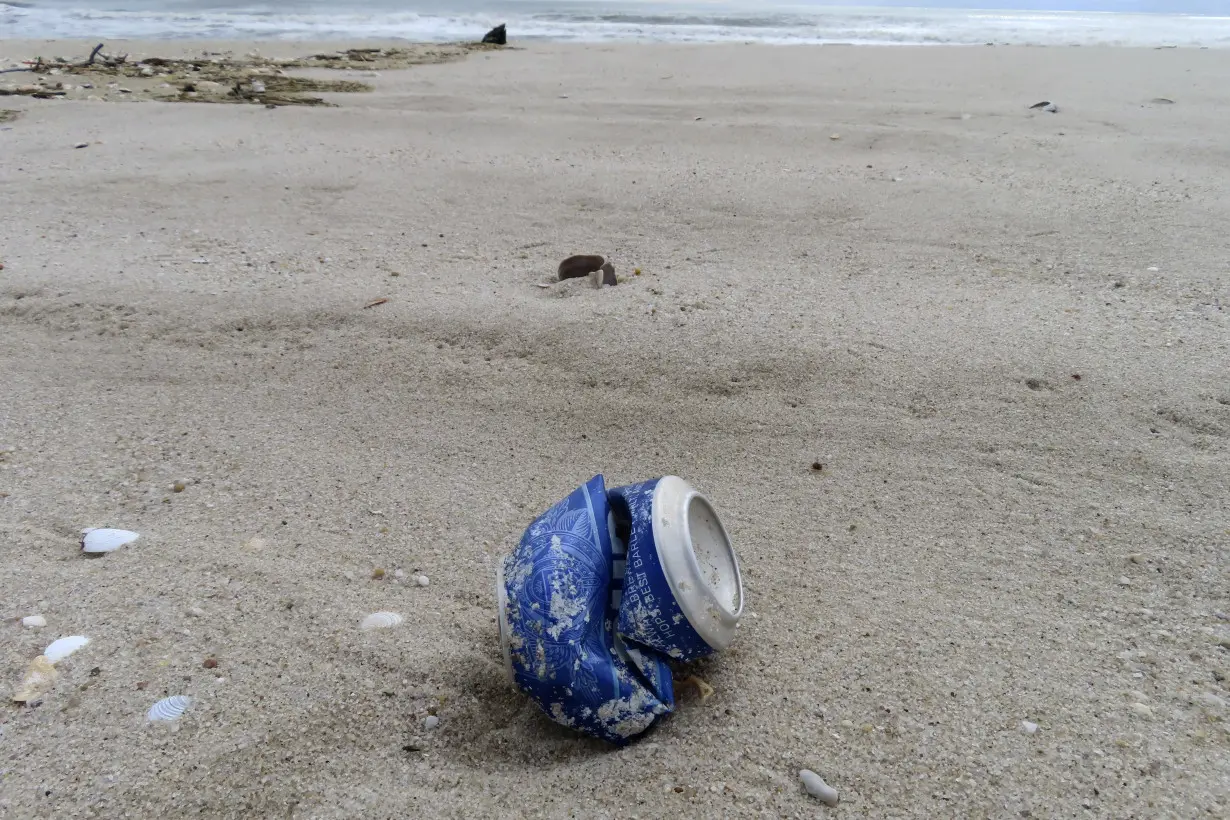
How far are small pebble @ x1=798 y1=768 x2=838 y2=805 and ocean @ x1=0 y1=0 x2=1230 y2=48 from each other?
10.1m

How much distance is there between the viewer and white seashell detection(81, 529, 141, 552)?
2.09 metres

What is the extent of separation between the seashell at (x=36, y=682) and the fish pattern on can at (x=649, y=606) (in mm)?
1117

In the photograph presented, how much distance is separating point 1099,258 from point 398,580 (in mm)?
3021

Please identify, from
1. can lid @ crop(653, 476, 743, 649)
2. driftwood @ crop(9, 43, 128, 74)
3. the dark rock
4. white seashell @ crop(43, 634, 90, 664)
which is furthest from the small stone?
the dark rock

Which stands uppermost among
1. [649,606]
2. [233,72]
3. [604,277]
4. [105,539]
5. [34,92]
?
[233,72]

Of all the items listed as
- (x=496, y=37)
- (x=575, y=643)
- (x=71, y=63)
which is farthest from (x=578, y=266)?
(x=496, y=37)

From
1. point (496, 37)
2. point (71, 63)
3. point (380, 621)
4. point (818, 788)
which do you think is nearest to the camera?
point (818, 788)

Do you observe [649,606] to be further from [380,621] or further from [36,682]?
[36,682]

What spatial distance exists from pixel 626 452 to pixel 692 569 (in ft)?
3.25

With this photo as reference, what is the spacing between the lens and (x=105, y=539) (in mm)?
2107

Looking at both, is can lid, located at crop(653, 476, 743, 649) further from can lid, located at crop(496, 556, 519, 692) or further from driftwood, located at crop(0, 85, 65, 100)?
driftwood, located at crop(0, 85, 65, 100)

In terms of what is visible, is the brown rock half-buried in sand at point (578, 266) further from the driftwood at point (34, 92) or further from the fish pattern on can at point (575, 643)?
the driftwood at point (34, 92)

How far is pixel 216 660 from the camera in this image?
5.85ft

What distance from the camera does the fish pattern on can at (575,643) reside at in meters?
1.56
